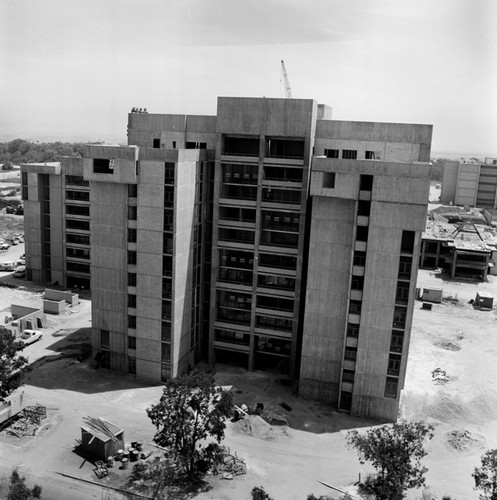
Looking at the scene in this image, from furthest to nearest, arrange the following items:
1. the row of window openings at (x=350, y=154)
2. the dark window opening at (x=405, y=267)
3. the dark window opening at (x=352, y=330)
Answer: the row of window openings at (x=350, y=154), the dark window opening at (x=352, y=330), the dark window opening at (x=405, y=267)

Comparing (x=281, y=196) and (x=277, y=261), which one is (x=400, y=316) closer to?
(x=277, y=261)

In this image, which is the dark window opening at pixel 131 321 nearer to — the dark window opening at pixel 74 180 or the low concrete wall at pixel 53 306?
the low concrete wall at pixel 53 306

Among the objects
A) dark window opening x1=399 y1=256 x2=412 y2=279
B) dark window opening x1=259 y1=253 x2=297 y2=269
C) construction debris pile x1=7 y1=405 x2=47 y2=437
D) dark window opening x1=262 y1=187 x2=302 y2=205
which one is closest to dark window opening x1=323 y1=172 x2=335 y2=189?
dark window opening x1=262 y1=187 x2=302 y2=205

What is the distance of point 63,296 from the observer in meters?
78.4

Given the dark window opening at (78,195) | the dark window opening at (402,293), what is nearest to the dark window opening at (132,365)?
the dark window opening at (402,293)

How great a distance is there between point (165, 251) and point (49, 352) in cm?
2206

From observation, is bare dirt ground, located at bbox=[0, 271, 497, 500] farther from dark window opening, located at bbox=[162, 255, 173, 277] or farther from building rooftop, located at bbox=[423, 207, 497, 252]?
building rooftop, located at bbox=[423, 207, 497, 252]

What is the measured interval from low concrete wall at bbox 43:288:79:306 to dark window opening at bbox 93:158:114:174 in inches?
1246

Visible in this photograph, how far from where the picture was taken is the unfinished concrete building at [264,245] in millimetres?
48469

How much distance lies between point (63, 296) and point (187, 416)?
46989mm

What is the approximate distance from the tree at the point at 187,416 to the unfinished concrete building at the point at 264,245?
1485cm

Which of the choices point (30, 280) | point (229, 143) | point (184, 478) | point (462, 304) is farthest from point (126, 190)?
point (462, 304)

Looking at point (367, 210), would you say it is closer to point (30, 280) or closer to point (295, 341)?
point (295, 341)

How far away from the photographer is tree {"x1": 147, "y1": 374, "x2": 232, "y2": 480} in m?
38.3
